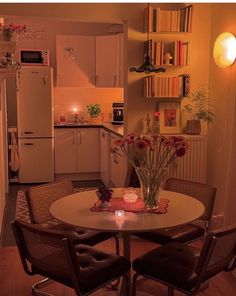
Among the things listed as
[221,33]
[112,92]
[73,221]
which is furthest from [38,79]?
[73,221]

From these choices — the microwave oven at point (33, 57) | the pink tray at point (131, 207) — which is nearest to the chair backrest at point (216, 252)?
the pink tray at point (131, 207)

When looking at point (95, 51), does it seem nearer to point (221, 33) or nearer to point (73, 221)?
point (221, 33)

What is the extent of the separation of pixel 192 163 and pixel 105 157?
6.89 ft

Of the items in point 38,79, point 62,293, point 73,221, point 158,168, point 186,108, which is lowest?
point 62,293

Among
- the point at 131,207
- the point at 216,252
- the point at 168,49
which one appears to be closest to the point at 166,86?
the point at 168,49

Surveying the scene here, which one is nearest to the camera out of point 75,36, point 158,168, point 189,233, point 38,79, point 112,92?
point 158,168

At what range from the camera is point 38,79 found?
20.7 ft

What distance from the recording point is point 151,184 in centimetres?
268

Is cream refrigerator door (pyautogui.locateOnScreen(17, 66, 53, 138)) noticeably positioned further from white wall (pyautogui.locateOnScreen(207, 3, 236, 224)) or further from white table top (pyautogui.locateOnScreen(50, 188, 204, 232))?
white table top (pyautogui.locateOnScreen(50, 188, 204, 232))

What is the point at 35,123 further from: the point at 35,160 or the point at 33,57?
the point at 33,57

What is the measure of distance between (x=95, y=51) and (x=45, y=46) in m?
0.84

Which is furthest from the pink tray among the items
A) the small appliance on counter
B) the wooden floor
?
Answer: the small appliance on counter

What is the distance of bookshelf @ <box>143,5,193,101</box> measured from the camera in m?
4.11

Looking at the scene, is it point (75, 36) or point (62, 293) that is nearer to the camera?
point (62, 293)
